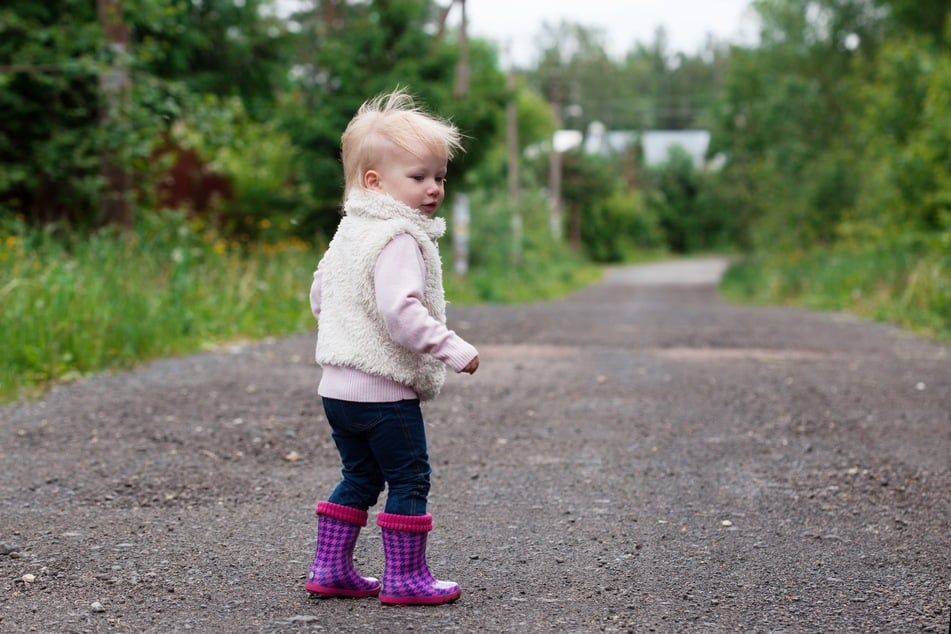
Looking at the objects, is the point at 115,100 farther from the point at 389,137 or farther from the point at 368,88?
the point at 389,137

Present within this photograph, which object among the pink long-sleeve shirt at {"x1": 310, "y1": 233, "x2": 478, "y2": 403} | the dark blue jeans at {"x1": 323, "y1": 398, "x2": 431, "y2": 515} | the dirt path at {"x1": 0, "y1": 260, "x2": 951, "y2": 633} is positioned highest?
the pink long-sleeve shirt at {"x1": 310, "y1": 233, "x2": 478, "y2": 403}

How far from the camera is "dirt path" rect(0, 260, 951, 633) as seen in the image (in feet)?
10.2

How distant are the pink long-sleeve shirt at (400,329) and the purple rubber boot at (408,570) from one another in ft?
1.17

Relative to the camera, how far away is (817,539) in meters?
3.82

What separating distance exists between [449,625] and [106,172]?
1161cm

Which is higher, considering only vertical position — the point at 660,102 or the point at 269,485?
the point at 660,102

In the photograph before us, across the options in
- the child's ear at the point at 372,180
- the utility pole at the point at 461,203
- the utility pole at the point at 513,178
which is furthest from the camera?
the utility pole at the point at 513,178

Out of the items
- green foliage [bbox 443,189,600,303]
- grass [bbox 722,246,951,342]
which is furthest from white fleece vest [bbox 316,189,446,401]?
green foliage [bbox 443,189,600,303]

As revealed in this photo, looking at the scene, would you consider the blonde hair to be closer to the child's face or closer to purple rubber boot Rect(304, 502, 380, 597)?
the child's face

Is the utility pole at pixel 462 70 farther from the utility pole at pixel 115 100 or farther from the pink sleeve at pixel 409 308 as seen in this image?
the pink sleeve at pixel 409 308

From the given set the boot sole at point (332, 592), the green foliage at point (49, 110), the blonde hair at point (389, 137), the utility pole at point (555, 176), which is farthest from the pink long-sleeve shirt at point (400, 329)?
the utility pole at point (555, 176)

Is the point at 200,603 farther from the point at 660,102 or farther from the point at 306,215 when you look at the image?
the point at 660,102

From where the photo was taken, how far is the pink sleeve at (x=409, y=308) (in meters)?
3.06

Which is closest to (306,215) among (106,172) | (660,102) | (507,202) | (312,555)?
(106,172)
